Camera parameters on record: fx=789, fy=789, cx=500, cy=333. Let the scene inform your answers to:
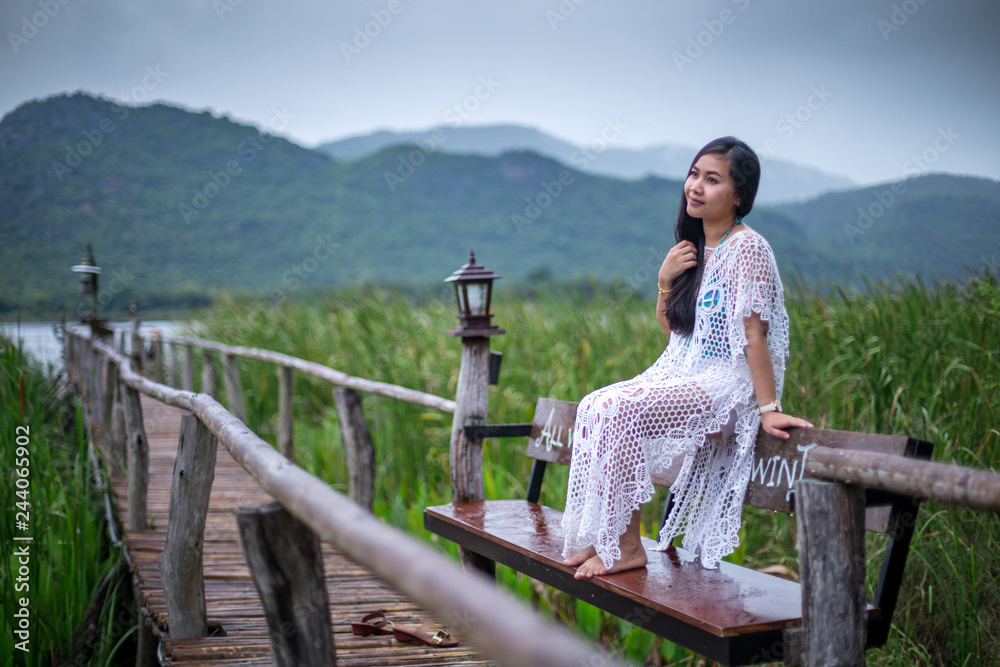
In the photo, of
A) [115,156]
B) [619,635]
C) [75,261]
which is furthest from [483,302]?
[115,156]

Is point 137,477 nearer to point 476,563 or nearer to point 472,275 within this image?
point 476,563

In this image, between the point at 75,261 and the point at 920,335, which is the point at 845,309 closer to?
the point at 920,335

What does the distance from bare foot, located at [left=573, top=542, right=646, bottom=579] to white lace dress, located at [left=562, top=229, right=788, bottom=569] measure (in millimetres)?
33

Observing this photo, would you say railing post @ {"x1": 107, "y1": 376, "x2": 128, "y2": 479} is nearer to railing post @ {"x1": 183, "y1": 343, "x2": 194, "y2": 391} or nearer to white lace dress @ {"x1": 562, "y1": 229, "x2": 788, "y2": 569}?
white lace dress @ {"x1": 562, "y1": 229, "x2": 788, "y2": 569}

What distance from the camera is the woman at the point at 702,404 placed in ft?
7.38

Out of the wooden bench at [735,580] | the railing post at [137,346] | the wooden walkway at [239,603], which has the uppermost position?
the railing post at [137,346]

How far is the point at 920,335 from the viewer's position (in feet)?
13.6

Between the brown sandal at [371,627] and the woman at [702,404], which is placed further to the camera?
the brown sandal at [371,627]

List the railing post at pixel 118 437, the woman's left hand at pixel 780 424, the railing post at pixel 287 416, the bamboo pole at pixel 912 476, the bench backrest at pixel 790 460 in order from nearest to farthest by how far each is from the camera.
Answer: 1. the bamboo pole at pixel 912 476
2. the bench backrest at pixel 790 460
3. the woman's left hand at pixel 780 424
4. the railing post at pixel 118 437
5. the railing post at pixel 287 416

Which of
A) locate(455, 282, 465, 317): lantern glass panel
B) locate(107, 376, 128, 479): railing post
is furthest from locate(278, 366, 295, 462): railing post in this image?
locate(455, 282, 465, 317): lantern glass panel

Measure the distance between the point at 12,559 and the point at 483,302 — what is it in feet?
7.76

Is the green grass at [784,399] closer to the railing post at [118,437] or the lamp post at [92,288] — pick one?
the railing post at [118,437]

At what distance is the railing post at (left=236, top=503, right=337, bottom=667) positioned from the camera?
4.23 ft

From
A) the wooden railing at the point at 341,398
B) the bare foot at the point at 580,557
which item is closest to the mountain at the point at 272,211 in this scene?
the wooden railing at the point at 341,398
